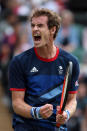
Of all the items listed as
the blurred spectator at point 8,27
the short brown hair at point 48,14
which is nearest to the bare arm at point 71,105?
the short brown hair at point 48,14

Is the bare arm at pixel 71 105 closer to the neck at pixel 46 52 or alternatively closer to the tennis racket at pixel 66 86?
the tennis racket at pixel 66 86

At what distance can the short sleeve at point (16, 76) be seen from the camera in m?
4.92

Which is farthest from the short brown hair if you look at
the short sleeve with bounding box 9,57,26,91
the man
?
the short sleeve with bounding box 9,57,26,91

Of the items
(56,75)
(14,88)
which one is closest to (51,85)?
(56,75)

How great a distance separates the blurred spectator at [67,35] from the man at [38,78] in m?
4.29

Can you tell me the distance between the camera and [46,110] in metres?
4.59

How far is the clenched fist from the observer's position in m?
4.57

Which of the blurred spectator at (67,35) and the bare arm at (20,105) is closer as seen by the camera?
the bare arm at (20,105)

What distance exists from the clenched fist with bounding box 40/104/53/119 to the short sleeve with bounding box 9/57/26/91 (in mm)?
463

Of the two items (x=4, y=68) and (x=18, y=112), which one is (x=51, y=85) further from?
(x=4, y=68)

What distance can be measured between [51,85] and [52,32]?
676 mm

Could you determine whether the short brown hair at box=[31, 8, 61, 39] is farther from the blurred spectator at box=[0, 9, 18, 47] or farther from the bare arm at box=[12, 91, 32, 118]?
the blurred spectator at box=[0, 9, 18, 47]

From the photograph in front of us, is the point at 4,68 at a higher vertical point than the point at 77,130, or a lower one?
higher

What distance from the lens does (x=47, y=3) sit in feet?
34.2
